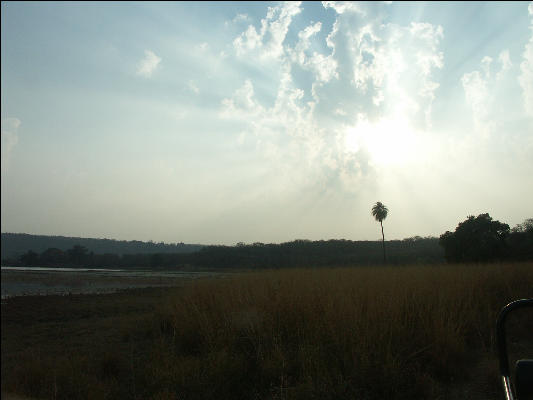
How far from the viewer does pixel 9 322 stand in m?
16.4

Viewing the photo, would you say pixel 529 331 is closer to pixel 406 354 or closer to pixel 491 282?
pixel 491 282

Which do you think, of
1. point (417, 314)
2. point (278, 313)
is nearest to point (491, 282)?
point (417, 314)

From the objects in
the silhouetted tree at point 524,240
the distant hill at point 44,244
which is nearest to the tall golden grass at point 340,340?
the silhouetted tree at point 524,240

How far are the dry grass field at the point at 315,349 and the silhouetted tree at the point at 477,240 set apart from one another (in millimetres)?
4630

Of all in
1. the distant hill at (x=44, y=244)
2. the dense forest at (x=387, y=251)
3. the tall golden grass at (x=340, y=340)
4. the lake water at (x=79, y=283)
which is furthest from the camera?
the distant hill at (x=44, y=244)

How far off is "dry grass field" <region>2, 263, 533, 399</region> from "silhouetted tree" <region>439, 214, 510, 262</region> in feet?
15.2

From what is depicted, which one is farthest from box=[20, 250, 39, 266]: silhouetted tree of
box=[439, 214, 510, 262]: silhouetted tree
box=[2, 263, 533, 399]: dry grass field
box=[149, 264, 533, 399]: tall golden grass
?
box=[149, 264, 533, 399]: tall golden grass

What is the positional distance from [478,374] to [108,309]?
19.2 m

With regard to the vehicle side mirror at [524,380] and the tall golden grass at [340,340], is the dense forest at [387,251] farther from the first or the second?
the vehicle side mirror at [524,380]

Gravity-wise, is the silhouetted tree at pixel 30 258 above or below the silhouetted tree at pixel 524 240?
below

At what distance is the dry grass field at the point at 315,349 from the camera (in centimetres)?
494

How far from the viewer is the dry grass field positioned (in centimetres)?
494

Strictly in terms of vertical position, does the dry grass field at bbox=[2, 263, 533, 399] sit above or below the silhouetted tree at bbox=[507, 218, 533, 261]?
below

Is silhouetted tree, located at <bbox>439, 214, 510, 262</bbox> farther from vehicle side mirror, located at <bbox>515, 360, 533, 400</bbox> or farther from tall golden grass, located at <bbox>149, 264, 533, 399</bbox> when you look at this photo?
vehicle side mirror, located at <bbox>515, 360, 533, 400</bbox>
